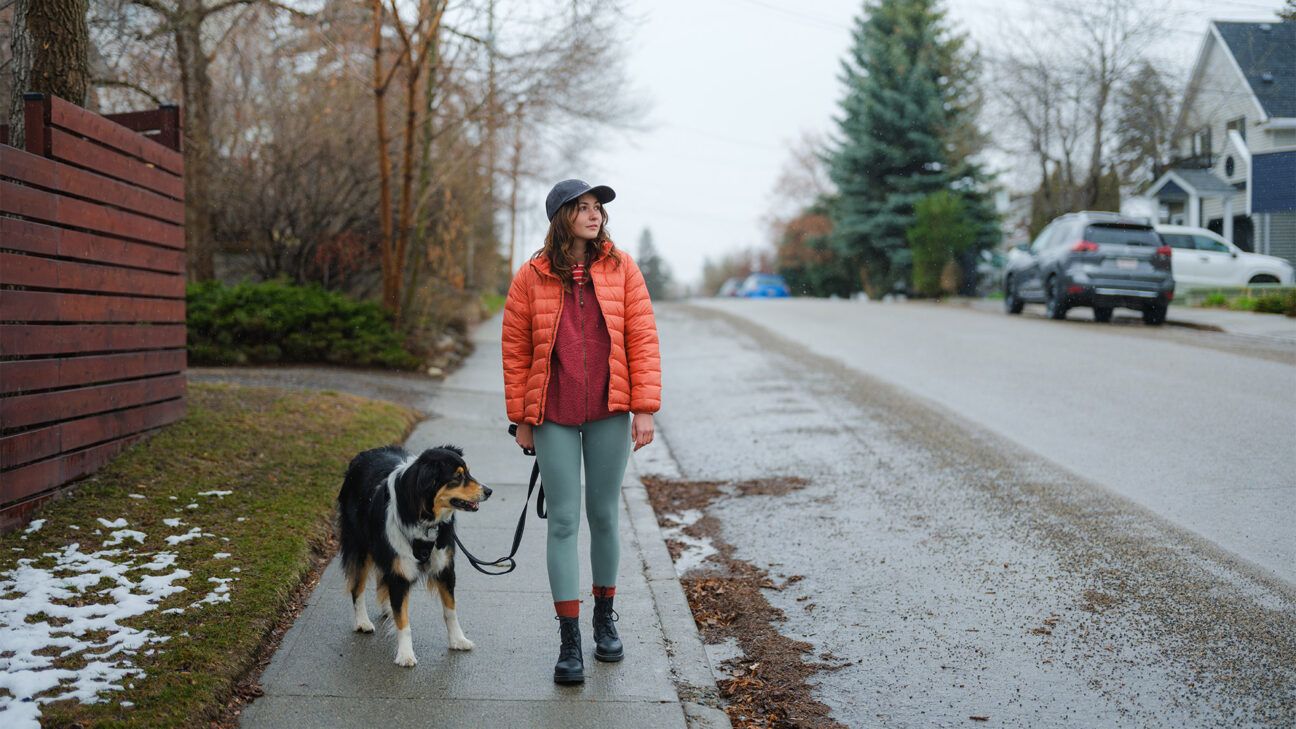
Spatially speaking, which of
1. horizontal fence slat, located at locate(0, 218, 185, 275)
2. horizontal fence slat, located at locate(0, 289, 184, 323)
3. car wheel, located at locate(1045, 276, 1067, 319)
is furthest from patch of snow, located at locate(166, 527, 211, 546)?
car wheel, located at locate(1045, 276, 1067, 319)

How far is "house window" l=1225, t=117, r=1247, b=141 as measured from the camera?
101 feet

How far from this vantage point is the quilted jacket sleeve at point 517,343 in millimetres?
4559

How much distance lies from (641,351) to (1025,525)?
347cm

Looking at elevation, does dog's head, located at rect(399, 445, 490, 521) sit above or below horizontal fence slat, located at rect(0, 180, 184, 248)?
below

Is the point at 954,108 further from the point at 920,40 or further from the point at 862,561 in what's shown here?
the point at 862,561

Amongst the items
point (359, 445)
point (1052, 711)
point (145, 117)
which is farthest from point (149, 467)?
point (1052, 711)

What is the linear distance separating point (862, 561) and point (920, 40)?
3633cm

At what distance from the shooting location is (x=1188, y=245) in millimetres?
25031

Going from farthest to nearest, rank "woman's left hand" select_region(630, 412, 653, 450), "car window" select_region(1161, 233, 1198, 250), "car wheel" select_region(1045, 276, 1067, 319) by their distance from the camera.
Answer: "car window" select_region(1161, 233, 1198, 250) → "car wheel" select_region(1045, 276, 1067, 319) → "woman's left hand" select_region(630, 412, 653, 450)

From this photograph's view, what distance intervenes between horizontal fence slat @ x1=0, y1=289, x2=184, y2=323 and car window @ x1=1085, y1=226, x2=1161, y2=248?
16093 millimetres

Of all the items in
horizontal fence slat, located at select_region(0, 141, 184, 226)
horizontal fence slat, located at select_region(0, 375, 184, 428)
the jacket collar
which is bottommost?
horizontal fence slat, located at select_region(0, 375, 184, 428)

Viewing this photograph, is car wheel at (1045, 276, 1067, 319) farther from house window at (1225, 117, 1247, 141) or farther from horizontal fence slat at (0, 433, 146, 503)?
horizontal fence slat at (0, 433, 146, 503)

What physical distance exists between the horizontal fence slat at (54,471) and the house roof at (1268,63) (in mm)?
23833

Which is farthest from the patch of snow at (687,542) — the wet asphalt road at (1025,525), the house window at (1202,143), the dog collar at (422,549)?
the house window at (1202,143)
